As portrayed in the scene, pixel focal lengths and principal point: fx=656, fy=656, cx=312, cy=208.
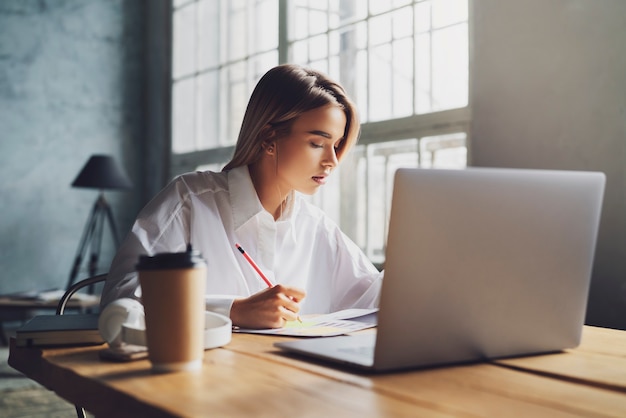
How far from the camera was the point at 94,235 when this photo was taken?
6082 mm

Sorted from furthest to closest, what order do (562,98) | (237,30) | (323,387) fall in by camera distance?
1. (237,30)
2. (562,98)
3. (323,387)

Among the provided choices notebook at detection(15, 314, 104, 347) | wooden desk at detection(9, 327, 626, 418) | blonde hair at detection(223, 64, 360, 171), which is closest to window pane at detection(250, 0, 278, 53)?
blonde hair at detection(223, 64, 360, 171)

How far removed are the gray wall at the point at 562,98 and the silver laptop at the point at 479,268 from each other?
1.88 metres

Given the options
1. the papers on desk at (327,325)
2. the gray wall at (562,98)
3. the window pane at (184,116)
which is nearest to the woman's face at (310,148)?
the papers on desk at (327,325)

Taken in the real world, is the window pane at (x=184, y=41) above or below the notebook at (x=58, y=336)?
above

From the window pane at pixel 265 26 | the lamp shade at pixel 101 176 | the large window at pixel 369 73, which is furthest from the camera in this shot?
the lamp shade at pixel 101 176

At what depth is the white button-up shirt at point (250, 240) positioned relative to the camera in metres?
1.62

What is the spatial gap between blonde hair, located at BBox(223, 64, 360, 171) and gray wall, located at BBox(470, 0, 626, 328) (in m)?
1.40

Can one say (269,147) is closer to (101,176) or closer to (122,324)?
(122,324)

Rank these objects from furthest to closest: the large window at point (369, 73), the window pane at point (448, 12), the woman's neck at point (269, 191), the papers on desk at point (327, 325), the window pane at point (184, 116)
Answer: the window pane at point (184, 116)
the large window at point (369, 73)
the window pane at point (448, 12)
the woman's neck at point (269, 191)
the papers on desk at point (327, 325)

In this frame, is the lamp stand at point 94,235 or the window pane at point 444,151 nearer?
the window pane at point 444,151

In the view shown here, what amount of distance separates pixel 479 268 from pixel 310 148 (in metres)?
0.97

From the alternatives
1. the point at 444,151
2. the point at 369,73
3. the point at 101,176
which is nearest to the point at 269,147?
the point at 444,151

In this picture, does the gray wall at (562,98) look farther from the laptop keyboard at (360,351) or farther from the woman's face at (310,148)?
the laptop keyboard at (360,351)
